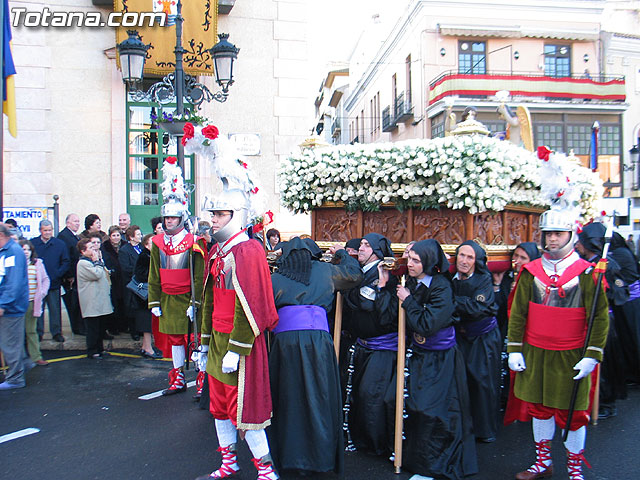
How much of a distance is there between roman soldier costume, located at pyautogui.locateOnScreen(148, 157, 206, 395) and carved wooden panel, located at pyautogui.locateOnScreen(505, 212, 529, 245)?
326cm

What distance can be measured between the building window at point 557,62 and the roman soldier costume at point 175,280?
27.8 m

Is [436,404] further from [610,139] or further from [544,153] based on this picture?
[610,139]

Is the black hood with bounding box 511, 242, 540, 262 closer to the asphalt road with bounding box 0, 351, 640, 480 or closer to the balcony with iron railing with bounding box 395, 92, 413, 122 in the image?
the asphalt road with bounding box 0, 351, 640, 480

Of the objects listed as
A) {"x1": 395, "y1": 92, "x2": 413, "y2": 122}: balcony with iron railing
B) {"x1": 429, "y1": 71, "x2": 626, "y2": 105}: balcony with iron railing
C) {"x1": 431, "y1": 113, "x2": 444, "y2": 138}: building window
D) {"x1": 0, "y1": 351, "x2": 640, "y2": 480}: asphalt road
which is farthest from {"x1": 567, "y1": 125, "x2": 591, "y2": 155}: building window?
{"x1": 0, "y1": 351, "x2": 640, "y2": 480}: asphalt road

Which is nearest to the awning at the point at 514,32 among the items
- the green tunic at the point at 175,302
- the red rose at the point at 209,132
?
the green tunic at the point at 175,302

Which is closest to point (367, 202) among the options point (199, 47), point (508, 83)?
point (199, 47)

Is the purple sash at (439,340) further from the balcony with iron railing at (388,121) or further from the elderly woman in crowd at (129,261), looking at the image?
the balcony with iron railing at (388,121)

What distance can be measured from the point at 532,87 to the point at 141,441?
2731 centimetres

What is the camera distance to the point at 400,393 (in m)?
4.59

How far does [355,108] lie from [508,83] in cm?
1979

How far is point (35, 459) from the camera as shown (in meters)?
4.82

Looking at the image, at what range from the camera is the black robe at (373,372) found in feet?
15.7

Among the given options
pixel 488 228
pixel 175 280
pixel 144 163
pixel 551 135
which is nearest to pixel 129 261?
pixel 175 280

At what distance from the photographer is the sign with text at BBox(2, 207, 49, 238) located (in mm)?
11294
